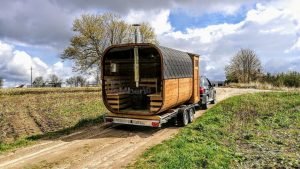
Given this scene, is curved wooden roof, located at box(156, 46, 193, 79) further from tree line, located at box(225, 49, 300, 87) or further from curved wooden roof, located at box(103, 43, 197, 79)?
tree line, located at box(225, 49, 300, 87)

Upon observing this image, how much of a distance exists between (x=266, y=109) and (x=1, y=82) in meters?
49.0

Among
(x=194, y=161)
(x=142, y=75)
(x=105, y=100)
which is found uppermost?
(x=142, y=75)

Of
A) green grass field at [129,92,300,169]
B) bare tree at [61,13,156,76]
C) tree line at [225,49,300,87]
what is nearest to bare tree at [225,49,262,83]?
tree line at [225,49,300,87]

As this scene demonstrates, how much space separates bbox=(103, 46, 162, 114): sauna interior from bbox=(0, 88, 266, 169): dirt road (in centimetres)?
126

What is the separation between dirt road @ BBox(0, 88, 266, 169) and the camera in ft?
29.9

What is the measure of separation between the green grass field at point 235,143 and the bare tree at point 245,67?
3894cm

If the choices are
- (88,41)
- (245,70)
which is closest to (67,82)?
(88,41)

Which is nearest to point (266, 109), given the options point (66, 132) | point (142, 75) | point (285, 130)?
point (285, 130)

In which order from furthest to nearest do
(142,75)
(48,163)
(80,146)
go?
(142,75) < (80,146) < (48,163)

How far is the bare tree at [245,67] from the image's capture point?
5931 cm

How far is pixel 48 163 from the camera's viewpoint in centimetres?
909

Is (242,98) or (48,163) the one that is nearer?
(48,163)

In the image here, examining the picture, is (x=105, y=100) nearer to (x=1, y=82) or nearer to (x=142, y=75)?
(x=142, y=75)

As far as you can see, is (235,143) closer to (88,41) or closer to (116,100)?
(116,100)
